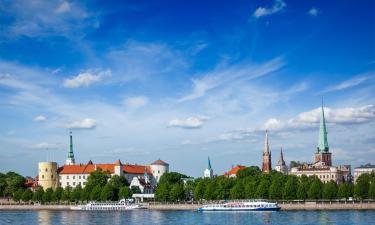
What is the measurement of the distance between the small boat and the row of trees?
160 inches

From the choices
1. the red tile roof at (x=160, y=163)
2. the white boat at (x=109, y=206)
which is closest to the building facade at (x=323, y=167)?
the red tile roof at (x=160, y=163)

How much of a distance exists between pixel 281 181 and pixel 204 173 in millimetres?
67319

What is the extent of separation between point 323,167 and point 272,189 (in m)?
69.6

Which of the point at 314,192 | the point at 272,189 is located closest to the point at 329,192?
the point at 314,192

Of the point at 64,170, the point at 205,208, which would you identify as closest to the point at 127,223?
the point at 205,208

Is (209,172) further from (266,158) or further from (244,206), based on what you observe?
(244,206)

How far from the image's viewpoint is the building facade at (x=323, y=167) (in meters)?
171

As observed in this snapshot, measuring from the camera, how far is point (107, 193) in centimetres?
12088

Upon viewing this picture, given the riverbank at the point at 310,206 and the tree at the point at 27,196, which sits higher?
the tree at the point at 27,196

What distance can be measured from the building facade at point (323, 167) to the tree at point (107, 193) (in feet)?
218

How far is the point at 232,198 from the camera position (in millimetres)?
112438

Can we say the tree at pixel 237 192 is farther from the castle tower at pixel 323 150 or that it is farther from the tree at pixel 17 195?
the castle tower at pixel 323 150

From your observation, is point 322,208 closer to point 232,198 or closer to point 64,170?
point 232,198

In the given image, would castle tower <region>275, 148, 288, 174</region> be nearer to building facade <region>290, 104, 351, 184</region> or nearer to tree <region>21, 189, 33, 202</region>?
building facade <region>290, 104, 351, 184</region>
